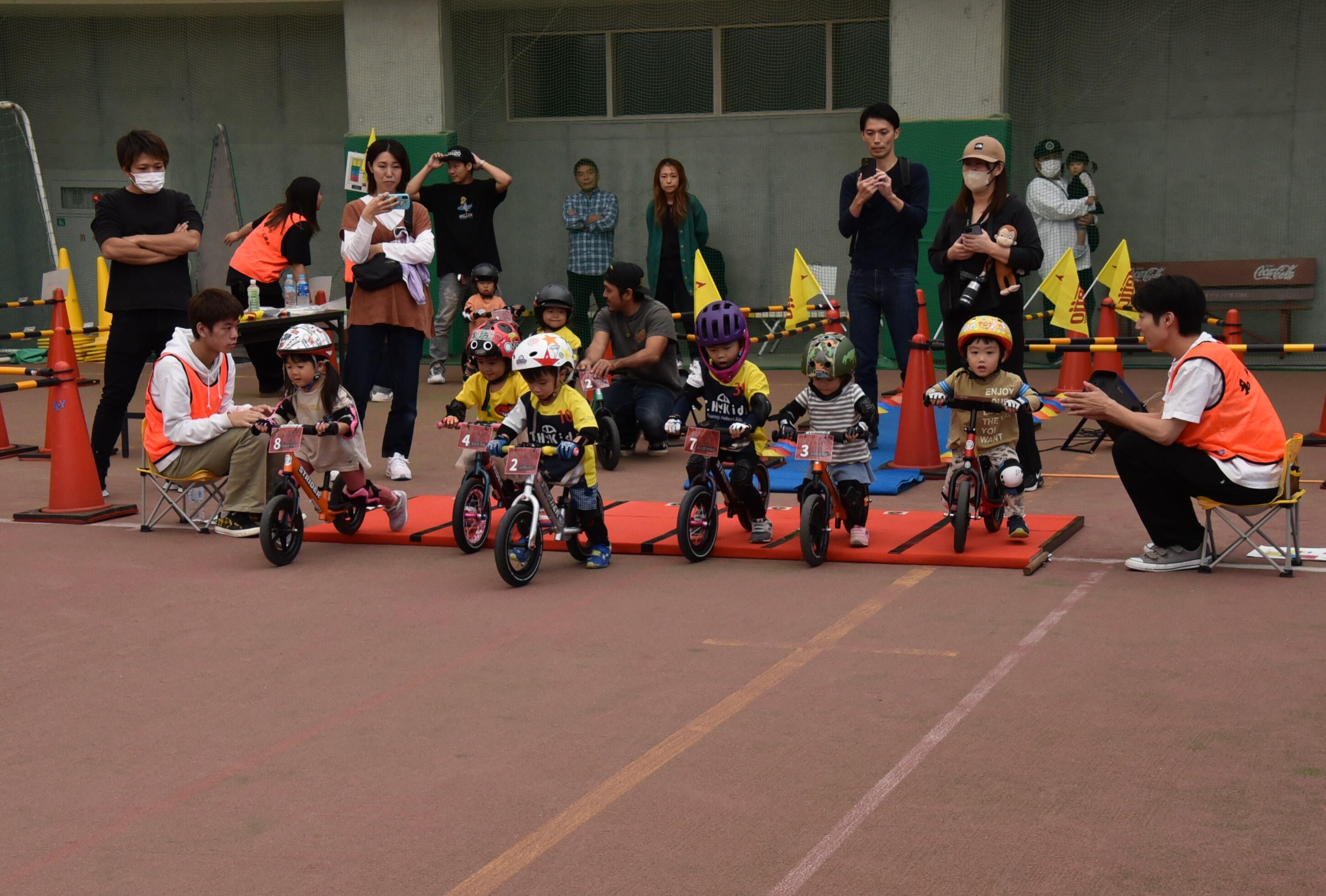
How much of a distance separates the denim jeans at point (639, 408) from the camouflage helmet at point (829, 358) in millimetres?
3345

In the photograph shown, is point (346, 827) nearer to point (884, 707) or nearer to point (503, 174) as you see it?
point (884, 707)

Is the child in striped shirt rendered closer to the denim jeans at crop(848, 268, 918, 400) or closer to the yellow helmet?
the yellow helmet

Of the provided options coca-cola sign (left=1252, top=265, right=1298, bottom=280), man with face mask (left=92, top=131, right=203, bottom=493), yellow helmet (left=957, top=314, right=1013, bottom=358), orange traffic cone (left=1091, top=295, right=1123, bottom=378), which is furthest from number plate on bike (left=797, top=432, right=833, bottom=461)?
coca-cola sign (left=1252, top=265, right=1298, bottom=280)

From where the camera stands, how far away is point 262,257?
13617mm

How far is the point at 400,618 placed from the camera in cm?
678

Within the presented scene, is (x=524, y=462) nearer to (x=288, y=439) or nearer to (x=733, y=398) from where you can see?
(x=733, y=398)

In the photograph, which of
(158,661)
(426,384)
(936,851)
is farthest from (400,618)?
(426,384)

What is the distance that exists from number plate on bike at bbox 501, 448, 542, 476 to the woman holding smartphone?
2.87 meters

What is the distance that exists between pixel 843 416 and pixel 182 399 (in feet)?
12.5

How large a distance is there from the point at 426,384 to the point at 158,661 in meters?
10.3

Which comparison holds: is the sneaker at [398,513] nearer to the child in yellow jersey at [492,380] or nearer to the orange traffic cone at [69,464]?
the child in yellow jersey at [492,380]

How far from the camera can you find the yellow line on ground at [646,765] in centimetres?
405

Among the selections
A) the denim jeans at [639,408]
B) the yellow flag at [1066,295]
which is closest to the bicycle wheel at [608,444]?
the denim jeans at [639,408]

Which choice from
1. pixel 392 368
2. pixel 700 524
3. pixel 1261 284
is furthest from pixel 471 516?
pixel 1261 284
